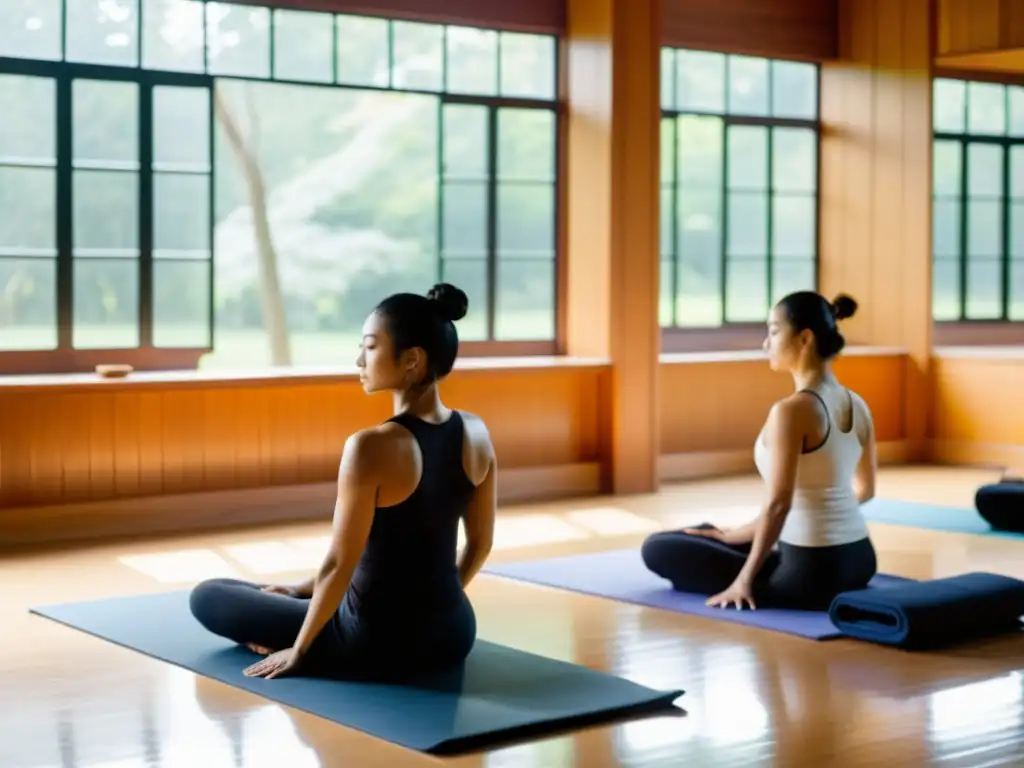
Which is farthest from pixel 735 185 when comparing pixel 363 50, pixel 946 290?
pixel 363 50

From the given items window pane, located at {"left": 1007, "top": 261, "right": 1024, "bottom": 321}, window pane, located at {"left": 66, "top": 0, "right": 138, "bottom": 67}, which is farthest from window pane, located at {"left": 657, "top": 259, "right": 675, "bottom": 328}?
window pane, located at {"left": 66, "top": 0, "right": 138, "bottom": 67}

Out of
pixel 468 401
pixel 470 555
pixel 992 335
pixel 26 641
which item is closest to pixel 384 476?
pixel 470 555

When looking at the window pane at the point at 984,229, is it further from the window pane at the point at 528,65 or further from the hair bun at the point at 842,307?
the hair bun at the point at 842,307

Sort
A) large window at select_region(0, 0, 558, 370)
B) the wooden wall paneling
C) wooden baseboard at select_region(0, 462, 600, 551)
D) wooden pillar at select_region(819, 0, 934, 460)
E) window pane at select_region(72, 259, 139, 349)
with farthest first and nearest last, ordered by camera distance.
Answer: wooden pillar at select_region(819, 0, 934, 460), the wooden wall paneling, window pane at select_region(72, 259, 139, 349), large window at select_region(0, 0, 558, 370), wooden baseboard at select_region(0, 462, 600, 551)

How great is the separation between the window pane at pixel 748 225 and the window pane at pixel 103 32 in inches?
149

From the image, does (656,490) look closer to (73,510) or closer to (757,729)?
(73,510)

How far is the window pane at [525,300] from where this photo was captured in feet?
27.6

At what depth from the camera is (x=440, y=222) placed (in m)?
8.22

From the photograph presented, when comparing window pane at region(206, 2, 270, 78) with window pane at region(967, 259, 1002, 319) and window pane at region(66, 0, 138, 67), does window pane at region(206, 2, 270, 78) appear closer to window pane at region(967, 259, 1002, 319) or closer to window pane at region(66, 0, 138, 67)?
window pane at region(66, 0, 138, 67)

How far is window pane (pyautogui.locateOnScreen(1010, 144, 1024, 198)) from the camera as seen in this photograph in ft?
33.8

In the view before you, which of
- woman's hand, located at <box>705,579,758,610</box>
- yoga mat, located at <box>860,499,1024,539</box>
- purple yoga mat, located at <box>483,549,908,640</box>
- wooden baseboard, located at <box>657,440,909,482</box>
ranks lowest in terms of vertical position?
purple yoga mat, located at <box>483,549,908,640</box>

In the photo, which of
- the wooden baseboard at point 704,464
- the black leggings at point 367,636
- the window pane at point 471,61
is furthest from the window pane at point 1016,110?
the black leggings at point 367,636

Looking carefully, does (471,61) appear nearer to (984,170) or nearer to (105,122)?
(105,122)

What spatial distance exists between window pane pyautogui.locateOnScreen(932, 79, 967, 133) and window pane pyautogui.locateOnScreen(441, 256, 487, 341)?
3.30 metres
